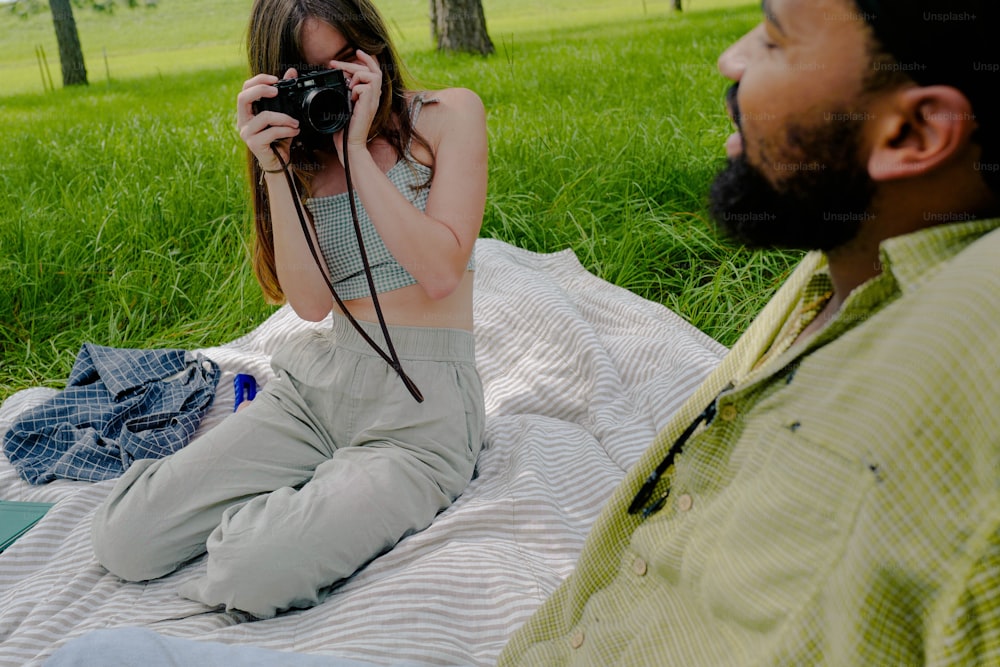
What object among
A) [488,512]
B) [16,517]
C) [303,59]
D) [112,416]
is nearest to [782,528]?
[488,512]

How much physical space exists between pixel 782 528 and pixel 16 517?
2015mm

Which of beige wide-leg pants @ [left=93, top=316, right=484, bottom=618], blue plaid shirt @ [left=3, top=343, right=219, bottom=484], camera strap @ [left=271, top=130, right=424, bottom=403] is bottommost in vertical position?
blue plaid shirt @ [left=3, top=343, right=219, bottom=484]

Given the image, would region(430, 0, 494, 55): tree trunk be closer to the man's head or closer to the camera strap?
the camera strap

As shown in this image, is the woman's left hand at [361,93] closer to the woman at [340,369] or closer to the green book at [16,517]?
the woman at [340,369]

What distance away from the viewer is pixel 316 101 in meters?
1.83

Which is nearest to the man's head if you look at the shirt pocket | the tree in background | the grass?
the shirt pocket

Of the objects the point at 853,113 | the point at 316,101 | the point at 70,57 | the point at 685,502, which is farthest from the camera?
the point at 70,57

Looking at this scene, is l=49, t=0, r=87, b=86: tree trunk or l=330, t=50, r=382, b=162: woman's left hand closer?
l=330, t=50, r=382, b=162: woman's left hand

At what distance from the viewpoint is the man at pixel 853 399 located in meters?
0.69

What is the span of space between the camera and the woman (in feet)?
0.07

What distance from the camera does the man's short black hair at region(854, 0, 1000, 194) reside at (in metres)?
0.78

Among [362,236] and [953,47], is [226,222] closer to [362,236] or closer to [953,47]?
[362,236]

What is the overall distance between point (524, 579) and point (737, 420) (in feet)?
2.99

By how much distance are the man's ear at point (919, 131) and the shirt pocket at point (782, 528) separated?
0.87 ft
